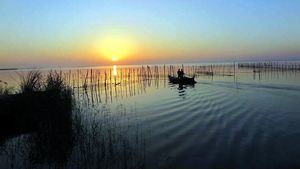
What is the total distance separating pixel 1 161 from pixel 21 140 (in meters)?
2.70

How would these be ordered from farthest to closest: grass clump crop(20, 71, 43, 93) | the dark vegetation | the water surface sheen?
grass clump crop(20, 71, 43, 93), the dark vegetation, the water surface sheen

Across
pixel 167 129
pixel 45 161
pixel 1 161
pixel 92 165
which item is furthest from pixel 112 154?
pixel 167 129

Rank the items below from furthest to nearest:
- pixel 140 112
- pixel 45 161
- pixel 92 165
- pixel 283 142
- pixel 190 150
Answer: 1. pixel 140 112
2. pixel 283 142
3. pixel 190 150
4. pixel 45 161
5. pixel 92 165

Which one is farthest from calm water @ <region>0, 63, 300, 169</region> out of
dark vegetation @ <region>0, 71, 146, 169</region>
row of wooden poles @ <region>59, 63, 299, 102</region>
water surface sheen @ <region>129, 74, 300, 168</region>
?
row of wooden poles @ <region>59, 63, 299, 102</region>

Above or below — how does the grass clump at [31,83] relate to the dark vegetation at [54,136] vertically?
above

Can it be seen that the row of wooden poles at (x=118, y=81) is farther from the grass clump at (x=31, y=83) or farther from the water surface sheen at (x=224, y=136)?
the water surface sheen at (x=224, y=136)

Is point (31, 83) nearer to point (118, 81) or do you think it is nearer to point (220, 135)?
point (220, 135)

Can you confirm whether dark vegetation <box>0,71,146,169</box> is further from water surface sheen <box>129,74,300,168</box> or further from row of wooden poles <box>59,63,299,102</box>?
row of wooden poles <box>59,63,299,102</box>

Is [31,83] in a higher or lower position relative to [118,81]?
higher

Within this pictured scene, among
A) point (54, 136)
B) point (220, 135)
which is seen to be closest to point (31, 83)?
point (54, 136)

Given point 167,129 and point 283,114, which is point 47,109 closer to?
point 167,129

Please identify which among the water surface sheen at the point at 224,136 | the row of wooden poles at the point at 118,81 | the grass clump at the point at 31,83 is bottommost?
the water surface sheen at the point at 224,136

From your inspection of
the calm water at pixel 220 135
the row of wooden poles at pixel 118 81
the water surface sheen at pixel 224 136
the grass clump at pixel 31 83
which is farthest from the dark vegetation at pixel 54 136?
the row of wooden poles at pixel 118 81

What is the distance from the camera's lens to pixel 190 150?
451 inches
